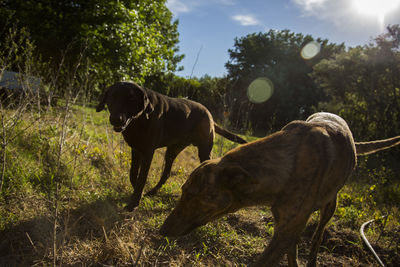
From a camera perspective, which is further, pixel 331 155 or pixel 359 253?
pixel 359 253

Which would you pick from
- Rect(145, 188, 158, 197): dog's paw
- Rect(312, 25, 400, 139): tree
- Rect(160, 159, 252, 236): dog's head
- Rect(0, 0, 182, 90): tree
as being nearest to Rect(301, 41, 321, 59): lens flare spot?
Rect(312, 25, 400, 139): tree

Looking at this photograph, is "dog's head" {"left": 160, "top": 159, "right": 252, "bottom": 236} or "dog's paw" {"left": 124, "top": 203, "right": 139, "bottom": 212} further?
"dog's paw" {"left": 124, "top": 203, "right": 139, "bottom": 212}

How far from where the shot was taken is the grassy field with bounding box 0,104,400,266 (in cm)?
227

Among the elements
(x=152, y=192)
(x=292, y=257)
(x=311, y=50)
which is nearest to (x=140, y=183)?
(x=152, y=192)

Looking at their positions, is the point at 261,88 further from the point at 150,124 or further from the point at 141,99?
the point at 141,99

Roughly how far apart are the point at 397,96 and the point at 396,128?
70.2 inches

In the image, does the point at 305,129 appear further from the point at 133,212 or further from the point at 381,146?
the point at 133,212

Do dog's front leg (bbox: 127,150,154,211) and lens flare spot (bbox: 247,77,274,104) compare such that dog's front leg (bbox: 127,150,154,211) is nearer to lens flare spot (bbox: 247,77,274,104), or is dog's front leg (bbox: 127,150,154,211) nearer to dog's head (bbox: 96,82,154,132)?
dog's head (bbox: 96,82,154,132)

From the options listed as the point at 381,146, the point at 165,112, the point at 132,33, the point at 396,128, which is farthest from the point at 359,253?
the point at 396,128

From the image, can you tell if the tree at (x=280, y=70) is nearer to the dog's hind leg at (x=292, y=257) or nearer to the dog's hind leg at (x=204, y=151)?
the dog's hind leg at (x=204, y=151)

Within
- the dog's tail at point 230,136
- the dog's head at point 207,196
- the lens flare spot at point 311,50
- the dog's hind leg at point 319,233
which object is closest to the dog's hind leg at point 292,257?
the dog's hind leg at point 319,233

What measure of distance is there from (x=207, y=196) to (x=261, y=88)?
82.2 ft

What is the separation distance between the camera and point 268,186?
177 centimetres

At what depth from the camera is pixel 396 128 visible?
10.2m
